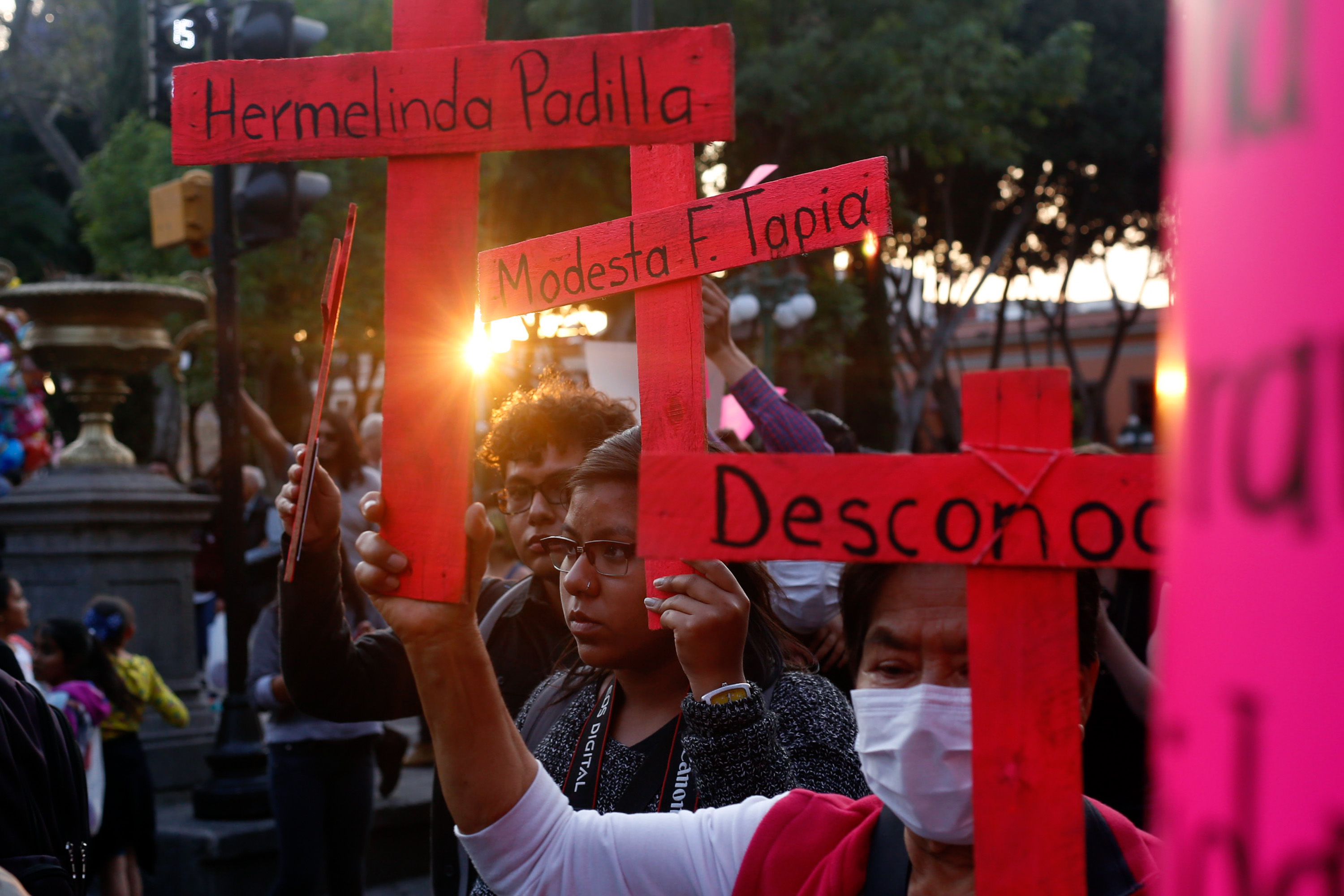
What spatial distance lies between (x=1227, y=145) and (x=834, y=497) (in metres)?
0.63

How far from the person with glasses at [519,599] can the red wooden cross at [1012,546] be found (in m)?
1.40

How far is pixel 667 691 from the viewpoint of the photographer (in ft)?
7.36

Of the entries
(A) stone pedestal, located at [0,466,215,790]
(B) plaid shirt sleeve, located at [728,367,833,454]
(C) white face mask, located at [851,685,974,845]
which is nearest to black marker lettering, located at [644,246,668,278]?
(C) white face mask, located at [851,685,974,845]

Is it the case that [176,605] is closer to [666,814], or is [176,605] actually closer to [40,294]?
[40,294]

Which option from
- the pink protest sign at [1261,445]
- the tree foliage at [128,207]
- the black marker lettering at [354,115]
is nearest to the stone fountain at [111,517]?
the black marker lettering at [354,115]

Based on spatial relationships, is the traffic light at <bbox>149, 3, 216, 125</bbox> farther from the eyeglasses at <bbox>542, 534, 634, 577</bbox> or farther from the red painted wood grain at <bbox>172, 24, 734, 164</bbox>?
the red painted wood grain at <bbox>172, 24, 734, 164</bbox>

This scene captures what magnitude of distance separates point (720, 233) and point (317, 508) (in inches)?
31.0

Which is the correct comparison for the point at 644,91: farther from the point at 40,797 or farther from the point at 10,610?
the point at 10,610

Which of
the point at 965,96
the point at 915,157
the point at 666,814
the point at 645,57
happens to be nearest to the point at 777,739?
the point at 666,814

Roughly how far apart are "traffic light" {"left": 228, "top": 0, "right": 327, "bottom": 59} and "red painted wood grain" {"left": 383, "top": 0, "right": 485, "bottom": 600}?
515 cm

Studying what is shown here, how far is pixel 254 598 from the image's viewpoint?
24.7ft

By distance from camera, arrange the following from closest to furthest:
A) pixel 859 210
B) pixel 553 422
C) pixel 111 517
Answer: pixel 859 210 → pixel 553 422 → pixel 111 517

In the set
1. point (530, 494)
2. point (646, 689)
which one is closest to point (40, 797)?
point (646, 689)

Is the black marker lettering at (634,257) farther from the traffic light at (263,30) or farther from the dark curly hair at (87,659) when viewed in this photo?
the traffic light at (263,30)
